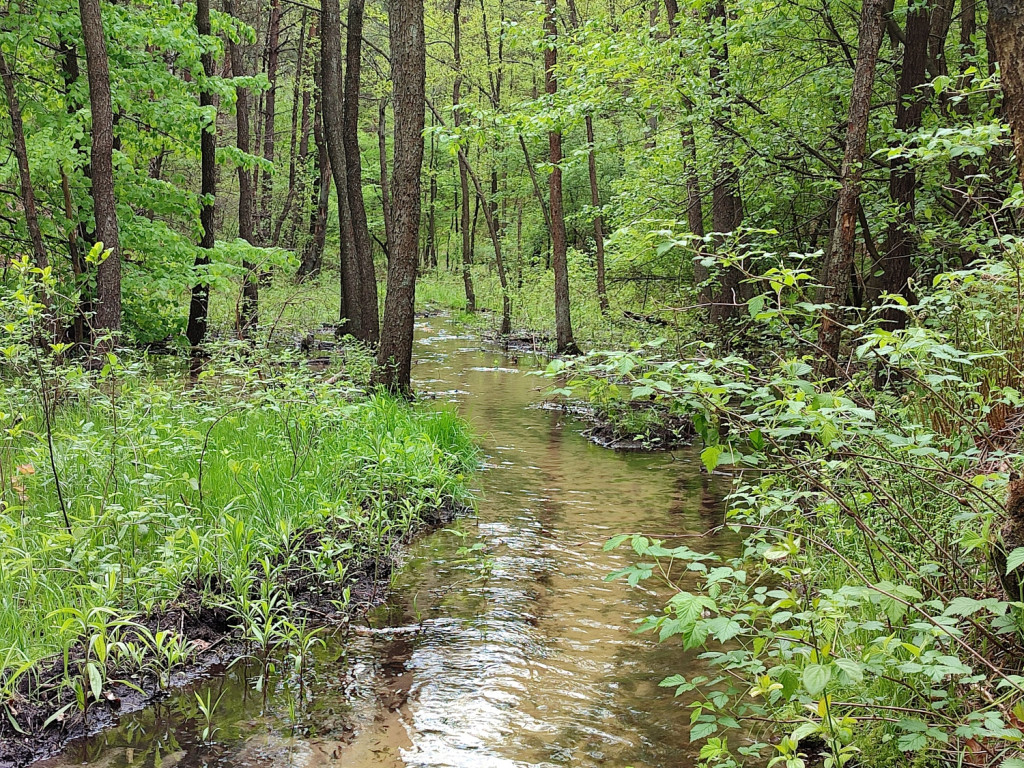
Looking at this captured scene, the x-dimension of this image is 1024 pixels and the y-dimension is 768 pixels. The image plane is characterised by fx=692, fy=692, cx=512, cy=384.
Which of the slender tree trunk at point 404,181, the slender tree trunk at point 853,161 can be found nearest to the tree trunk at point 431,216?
the slender tree trunk at point 404,181

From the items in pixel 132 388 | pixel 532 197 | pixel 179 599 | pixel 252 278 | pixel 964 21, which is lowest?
pixel 179 599

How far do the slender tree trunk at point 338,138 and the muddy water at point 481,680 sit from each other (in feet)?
28.0

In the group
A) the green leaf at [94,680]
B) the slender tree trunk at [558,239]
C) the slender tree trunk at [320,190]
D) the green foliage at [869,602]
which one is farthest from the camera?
the slender tree trunk at [320,190]

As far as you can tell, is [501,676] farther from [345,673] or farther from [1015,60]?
[1015,60]

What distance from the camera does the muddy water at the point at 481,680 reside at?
3.36 meters

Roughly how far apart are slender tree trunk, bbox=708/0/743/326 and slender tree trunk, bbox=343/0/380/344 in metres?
6.44

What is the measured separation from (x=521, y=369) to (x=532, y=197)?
865 inches

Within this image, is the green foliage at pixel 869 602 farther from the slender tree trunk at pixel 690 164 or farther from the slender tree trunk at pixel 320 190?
the slender tree trunk at pixel 320 190

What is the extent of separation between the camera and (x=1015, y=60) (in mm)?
2578

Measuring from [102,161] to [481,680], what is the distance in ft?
28.2

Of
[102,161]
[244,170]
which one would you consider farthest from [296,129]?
[102,161]

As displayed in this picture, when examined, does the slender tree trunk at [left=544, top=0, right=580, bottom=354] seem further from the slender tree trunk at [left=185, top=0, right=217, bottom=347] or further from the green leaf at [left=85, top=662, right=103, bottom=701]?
the green leaf at [left=85, top=662, right=103, bottom=701]

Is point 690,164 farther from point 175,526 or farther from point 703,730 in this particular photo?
point 703,730

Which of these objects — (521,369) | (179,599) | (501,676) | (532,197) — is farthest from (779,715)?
(532,197)
